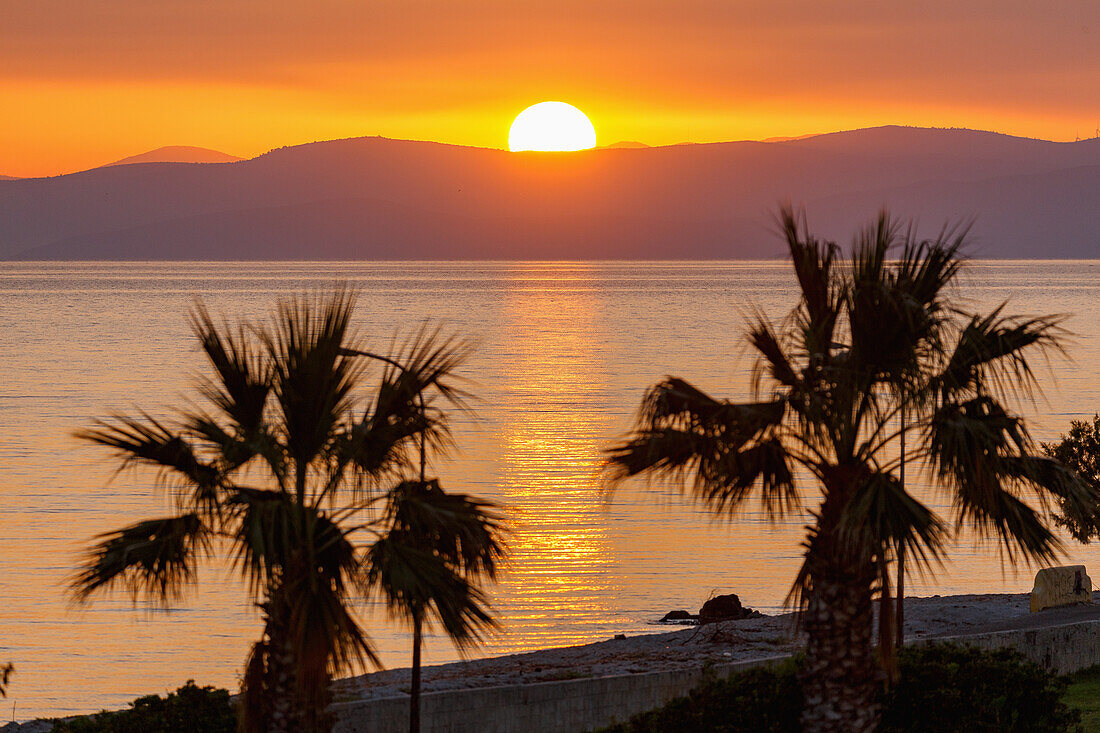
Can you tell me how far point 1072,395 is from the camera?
83.3m

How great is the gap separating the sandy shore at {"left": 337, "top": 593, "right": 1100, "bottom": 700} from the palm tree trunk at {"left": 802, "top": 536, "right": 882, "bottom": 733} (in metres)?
8.24

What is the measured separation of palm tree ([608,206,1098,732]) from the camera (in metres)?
12.2

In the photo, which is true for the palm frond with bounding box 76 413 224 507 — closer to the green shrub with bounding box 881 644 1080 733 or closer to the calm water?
the calm water

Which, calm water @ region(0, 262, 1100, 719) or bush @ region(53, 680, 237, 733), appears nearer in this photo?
bush @ region(53, 680, 237, 733)

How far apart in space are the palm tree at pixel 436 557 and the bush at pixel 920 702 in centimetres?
334

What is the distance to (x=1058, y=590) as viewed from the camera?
2686cm

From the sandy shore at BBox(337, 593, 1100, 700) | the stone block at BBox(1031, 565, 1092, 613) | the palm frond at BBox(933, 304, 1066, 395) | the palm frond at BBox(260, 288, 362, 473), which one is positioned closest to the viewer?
the palm frond at BBox(260, 288, 362, 473)

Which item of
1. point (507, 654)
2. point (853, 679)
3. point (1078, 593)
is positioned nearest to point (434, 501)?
point (853, 679)

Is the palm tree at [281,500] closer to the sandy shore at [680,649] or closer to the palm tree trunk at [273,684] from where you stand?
the palm tree trunk at [273,684]

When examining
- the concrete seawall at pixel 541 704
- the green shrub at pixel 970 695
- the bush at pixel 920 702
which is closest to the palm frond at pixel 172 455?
the concrete seawall at pixel 541 704

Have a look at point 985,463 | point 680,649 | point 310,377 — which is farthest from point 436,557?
point 680,649

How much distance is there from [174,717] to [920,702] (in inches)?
290

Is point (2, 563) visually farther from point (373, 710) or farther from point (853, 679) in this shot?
point (853, 679)

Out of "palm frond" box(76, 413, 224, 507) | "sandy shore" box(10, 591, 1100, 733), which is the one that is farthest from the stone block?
"palm frond" box(76, 413, 224, 507)
